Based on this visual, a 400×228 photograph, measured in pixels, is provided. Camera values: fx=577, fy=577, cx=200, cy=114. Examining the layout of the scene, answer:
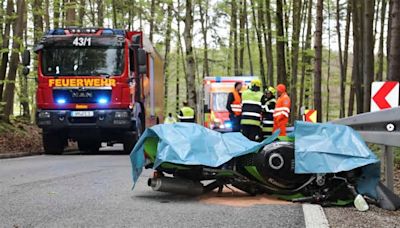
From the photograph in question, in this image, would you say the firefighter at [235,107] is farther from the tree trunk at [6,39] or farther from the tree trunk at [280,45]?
the tree trunk at [280,45]

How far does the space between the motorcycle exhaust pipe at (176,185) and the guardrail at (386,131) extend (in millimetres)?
2224

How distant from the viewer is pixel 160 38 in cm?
4419

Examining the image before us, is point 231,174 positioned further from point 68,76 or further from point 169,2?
point 169,2

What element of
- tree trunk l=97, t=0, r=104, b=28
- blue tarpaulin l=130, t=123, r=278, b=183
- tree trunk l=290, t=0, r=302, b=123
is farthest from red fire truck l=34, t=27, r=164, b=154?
tree trunk l=97, t=0, r=104, b=28

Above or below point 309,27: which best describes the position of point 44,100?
below

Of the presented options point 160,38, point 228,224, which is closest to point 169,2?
point 160,38

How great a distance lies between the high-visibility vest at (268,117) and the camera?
1312 centimetres

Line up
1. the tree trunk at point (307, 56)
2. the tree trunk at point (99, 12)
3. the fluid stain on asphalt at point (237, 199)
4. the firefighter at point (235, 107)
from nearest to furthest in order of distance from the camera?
the fluid stain on asphalt at point (237, 199), the firefighter at point (235, 107), the tree trunk at point (307, 56), the tree trunk at point (99, 12)

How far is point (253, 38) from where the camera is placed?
38031 millimetres

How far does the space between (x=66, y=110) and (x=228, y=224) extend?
38.1 feet

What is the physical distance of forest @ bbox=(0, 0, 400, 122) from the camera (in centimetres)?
1975

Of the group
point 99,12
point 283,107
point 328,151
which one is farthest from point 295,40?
point 328,151

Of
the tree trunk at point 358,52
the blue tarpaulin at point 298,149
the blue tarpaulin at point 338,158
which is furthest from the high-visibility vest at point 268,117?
the tree trunk at point 358,52

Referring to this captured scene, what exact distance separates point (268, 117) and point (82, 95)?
555cm
